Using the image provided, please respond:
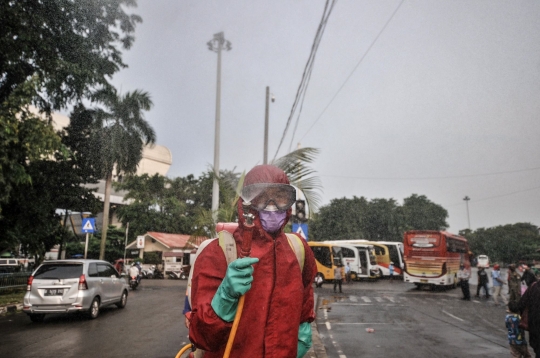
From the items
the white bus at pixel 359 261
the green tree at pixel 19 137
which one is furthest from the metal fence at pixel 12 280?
the white bus at pixel 359 261

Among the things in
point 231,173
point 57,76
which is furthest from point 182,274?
point 231,173

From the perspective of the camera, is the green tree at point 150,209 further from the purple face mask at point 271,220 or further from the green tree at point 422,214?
the purple face mask at point 271,220

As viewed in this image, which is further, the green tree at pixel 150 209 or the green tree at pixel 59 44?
the green tree at pixel 150 209

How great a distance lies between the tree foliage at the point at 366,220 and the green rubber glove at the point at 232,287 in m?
58.6

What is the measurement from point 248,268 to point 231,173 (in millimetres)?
8570

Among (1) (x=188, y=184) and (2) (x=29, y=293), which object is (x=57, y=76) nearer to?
(2) (x=29, y=293)

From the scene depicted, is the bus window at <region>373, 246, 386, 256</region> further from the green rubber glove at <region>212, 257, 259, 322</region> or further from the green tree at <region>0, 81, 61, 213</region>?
the green rubber glove at <region>212, 257, 259, 322</region>

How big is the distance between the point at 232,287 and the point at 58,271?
11.2 m

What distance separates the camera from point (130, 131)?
2844 centimetres

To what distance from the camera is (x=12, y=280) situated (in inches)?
699

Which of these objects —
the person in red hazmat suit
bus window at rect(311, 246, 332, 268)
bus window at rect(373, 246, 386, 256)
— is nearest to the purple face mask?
the person in red hazmat suit

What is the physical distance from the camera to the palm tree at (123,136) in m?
26.0

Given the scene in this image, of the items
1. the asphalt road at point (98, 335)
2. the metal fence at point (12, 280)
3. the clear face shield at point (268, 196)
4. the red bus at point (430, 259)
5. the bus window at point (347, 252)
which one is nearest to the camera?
the clear face shield at point (268, 196)

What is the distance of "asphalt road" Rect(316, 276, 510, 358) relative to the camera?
821 cm
